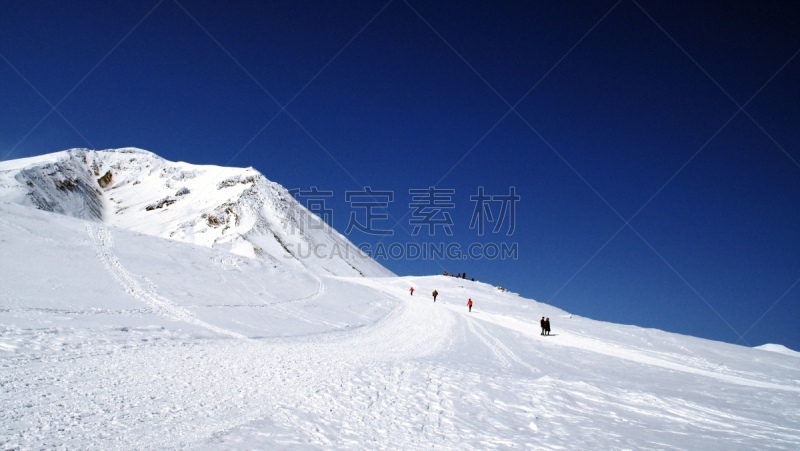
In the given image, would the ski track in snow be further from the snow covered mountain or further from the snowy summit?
the snow covered mountain

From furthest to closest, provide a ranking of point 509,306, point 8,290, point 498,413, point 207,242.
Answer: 1. point 207,242
2. point 509,306
3. point 8,290
4. point 498,413

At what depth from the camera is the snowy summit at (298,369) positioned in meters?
6.30

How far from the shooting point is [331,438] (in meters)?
6.03

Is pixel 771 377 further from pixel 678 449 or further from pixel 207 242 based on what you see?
pixel 207 242

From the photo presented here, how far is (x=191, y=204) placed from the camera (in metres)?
157

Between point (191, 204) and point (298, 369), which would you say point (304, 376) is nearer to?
point (298, 369)

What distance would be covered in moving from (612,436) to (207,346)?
1119 centimetres

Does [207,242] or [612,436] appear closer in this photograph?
[612,436]

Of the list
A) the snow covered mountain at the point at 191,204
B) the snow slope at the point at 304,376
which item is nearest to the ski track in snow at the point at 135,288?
the snow slope at the point at 304,376

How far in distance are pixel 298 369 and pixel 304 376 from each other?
2.54 feet

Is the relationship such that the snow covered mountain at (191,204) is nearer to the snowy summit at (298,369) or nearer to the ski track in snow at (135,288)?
the ski track in snow at (135,288)

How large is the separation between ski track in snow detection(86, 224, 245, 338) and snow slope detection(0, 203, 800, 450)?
13 centimetres

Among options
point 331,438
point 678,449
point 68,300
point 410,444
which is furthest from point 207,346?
point 678,449

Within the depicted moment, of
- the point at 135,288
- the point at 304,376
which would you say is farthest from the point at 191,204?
the point at 304,376
